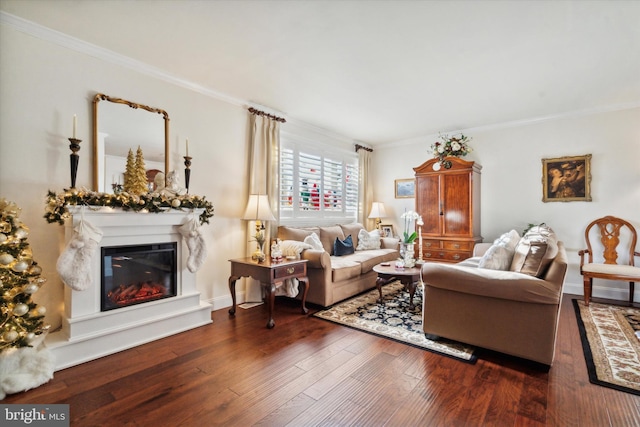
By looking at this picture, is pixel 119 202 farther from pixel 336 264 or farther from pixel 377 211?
pixel 377 211

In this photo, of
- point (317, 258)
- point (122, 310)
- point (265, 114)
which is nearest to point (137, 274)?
point (122, 310)

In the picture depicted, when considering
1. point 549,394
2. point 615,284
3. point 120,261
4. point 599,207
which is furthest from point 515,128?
point 120,261

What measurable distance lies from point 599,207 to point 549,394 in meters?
3.71

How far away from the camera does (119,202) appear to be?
8.84 feet

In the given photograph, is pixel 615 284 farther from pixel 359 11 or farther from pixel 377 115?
pixel 359 11

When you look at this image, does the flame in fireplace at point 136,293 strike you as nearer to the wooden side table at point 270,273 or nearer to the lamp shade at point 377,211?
the wooden side table at point 270,273

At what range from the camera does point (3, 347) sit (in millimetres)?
2039

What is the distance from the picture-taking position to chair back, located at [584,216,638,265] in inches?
164

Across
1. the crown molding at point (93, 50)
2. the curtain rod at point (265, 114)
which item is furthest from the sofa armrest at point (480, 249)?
the crown molding at point (93, 50)

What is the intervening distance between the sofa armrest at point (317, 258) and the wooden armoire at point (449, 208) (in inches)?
94.5

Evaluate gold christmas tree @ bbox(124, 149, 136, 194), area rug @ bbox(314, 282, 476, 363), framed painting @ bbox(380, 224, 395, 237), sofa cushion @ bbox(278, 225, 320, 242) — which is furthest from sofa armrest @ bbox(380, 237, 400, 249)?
gold christmas tree @ bbox(124, 149, 136, 194)

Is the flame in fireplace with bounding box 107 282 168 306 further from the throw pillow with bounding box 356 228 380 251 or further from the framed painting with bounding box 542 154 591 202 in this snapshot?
the framed painting with bounding box 542 154 591 202

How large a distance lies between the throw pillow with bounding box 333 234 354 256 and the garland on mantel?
6.97ft

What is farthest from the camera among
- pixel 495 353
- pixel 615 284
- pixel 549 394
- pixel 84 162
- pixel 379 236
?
pixel 379 236
